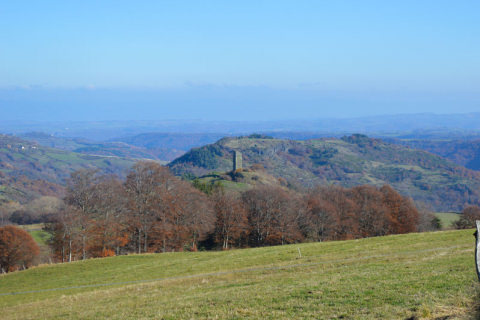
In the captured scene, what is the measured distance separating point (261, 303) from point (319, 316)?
2.82 metres

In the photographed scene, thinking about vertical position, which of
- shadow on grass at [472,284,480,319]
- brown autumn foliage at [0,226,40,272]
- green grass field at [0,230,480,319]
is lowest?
brown autumn foliage at [0,226,40,272]

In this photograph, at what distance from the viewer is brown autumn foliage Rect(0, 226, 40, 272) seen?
193ft

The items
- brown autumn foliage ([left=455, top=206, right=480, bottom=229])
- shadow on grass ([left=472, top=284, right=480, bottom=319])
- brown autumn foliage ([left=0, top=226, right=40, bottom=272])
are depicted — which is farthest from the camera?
brown autumn foliage ([left=455, top=206, right=480, bottom=229])

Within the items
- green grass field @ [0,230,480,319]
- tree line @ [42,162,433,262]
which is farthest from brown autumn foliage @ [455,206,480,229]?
green grass field @ [0,230,480,319]

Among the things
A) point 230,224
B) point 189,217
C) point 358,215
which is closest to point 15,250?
point 189,217

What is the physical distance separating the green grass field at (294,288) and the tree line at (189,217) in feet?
78.0

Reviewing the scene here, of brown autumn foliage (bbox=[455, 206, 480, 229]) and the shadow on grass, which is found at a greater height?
the shadow on grass

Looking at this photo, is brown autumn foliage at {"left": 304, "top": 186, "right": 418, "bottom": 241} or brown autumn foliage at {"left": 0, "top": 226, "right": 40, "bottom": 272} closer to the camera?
brown autumn foliage at {"left": 0, "top": 226, "right": 40, "bottom": 272}

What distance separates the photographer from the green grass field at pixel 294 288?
39.6ft

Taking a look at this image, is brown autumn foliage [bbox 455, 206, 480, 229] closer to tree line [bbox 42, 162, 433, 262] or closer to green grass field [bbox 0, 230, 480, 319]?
tree line [bbox 42, 162, 433, 262]

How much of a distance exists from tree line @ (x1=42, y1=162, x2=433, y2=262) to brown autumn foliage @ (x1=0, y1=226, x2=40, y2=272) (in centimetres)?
375

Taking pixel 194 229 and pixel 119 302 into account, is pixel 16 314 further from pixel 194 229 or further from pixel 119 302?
pixel 194 229

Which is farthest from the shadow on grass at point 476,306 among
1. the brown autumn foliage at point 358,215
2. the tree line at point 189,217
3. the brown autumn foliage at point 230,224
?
the brown autumn foliage at point 358,215

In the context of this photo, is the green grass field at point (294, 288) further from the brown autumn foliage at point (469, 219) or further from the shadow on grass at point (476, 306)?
the brown autumn foliage at point (469, 219)
